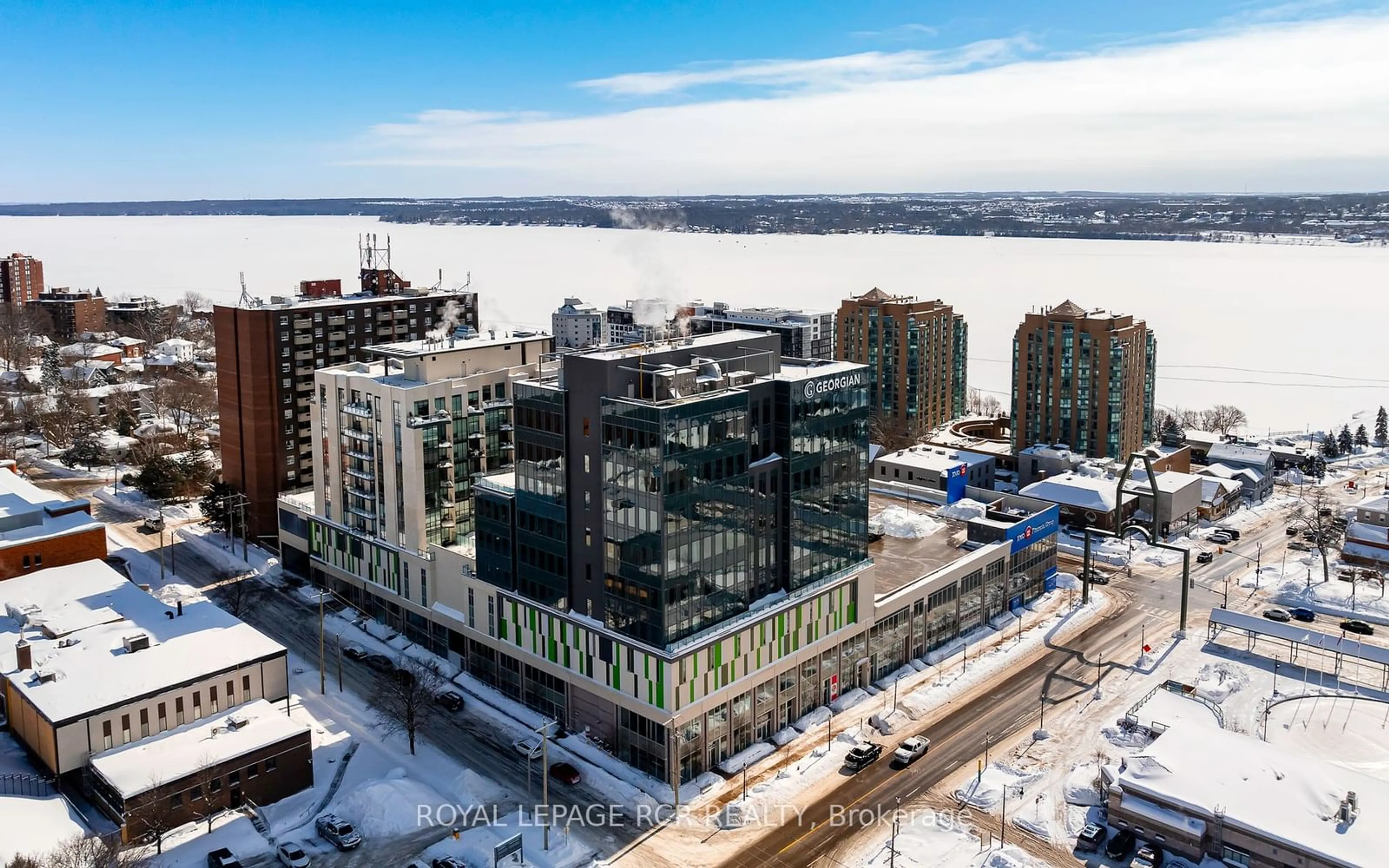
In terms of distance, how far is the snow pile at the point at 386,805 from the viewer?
41562mm

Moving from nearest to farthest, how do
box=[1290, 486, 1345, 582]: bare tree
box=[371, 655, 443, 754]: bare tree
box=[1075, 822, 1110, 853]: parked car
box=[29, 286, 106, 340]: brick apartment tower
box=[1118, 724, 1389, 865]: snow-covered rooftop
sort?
1. box=[1118, 724, 1389, 865]: snow-covered rooftop
2. box=[1075, 822, 1110, 853]: parked car
3. box=[371, 655, 443, 754]: bare tree
4. box=[1290, 486, 1345, 582]: bare tree
5. box=[29, 286, 106, 340]: brick apartment tower

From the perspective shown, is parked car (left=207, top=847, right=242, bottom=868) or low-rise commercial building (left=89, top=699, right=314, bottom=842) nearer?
parked car (left=207, top=847, right=242, bottom=868)

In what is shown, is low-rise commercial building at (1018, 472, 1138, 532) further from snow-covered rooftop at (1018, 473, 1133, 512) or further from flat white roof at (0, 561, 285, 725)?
flat white roof at (0, 561, 285, 725)

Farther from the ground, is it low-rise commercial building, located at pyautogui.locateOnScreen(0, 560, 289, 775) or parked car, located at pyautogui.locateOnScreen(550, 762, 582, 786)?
low-rise commercial building, located at pyautogui.locateOnScreen(0, 560, 289, 775)

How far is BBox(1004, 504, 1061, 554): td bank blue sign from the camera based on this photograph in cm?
6469

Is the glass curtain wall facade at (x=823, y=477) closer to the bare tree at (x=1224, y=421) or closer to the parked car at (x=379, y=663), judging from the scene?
the parked car at (x=379, y=663)

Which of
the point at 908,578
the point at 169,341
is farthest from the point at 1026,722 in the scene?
the point at 169,341

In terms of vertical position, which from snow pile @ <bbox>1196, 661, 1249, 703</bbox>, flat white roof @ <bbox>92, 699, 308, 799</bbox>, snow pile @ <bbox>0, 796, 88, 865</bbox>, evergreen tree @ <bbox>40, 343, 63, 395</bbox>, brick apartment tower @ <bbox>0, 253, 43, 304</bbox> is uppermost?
brick apartment tower @ <bbox>0, 253, 43, 304</bbox>

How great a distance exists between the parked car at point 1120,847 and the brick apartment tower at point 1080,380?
61036 mm

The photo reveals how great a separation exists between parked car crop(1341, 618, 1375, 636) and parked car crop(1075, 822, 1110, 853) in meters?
32.6

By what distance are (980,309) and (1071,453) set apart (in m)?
97.5

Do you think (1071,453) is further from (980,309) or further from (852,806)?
(980,309)

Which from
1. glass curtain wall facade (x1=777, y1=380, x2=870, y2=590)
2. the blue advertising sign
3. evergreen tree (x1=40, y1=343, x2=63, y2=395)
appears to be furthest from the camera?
evergreen tree (x1=40, y1=343, x2=63, y2=395)

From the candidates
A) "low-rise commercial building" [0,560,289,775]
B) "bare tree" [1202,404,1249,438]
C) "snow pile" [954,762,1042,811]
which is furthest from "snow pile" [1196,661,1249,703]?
"bare tree" [1202,404,1249,438]
